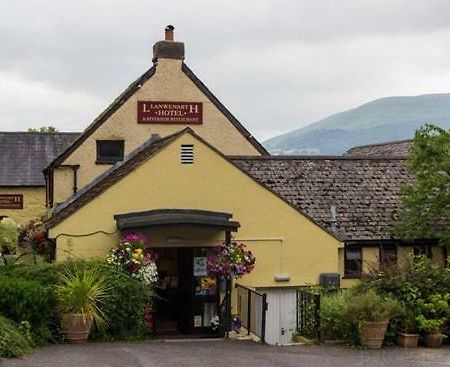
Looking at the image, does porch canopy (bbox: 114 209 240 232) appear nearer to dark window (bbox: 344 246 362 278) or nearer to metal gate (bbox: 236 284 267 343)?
metal gate (bbox: 236 284 267 343)

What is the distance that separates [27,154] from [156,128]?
1453 centimetres

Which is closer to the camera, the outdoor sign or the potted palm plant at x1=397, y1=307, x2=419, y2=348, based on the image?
the potted palm plant at x1=397, y1=307, x2=419, y2=348

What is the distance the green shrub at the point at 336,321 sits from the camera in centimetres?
1795

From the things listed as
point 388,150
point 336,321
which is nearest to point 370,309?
point 336,321

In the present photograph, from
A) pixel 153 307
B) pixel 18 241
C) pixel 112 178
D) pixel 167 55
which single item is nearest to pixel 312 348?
pixel 153 307

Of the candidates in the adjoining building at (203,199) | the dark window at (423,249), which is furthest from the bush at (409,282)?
the dark window at (423,249)

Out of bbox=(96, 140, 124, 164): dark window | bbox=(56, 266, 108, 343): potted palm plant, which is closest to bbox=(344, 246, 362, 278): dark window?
bbox=(96, 140, 124, 164): dark window

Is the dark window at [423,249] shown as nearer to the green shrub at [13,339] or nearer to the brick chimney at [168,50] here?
the brick chimney at [168,50]

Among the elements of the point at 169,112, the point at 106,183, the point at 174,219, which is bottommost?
the point at 174,219

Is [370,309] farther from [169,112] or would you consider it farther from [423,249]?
[169,112]

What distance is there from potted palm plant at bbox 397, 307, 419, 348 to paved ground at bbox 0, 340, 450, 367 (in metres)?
0.46

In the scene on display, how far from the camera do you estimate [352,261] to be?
961 inches

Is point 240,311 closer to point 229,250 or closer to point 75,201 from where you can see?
point 229,250

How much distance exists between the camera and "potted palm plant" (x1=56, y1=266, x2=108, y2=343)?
17078 mm
